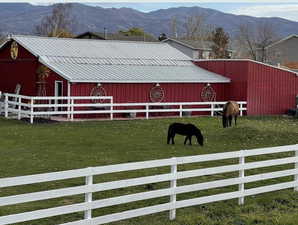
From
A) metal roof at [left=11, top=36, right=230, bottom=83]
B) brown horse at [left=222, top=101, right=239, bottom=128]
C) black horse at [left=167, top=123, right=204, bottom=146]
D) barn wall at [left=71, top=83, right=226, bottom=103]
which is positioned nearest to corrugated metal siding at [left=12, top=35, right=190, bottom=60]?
metal roof at [left=11, top=36, right=230, bottom=83]

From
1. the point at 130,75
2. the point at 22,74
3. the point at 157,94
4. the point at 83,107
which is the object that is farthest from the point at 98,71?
the point at 22,74

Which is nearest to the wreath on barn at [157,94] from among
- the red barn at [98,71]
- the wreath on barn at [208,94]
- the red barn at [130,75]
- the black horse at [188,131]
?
the red barn at [130,75]

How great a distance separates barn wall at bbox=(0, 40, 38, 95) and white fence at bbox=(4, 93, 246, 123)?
289cm

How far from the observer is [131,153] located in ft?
57.5

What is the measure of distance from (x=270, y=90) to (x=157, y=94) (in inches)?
292

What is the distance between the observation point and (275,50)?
82312mm

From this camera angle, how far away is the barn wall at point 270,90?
36.5 metres

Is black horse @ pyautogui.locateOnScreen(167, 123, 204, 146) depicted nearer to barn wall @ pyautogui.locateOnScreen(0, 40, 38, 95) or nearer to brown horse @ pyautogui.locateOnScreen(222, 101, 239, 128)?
brown horse @ pyautogui.locateOnScreen(222, 101, 239, 128)

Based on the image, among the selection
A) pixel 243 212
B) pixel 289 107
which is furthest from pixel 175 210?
pixel 289 107

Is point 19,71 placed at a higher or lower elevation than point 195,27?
lower

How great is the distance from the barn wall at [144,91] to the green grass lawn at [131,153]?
4.21m

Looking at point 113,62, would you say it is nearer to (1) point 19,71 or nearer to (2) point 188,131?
(1) point 19,71

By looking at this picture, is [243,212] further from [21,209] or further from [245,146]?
[245,146]

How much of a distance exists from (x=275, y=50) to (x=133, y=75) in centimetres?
5154
